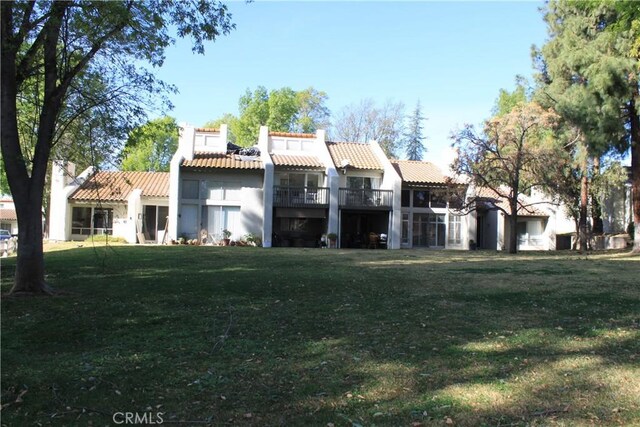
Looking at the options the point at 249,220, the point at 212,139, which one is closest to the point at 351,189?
the point at 249,220

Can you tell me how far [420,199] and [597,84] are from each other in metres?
14.3

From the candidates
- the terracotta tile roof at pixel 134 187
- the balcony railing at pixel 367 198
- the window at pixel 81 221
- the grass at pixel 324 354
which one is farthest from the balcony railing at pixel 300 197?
the grass at pixel 324 354

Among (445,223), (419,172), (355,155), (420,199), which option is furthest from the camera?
(419,172)

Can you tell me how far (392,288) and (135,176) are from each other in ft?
108

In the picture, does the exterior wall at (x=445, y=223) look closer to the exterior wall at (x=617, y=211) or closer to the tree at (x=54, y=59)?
the exterior wall at (x=617, y=211)

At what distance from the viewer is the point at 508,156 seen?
26172 millimetres

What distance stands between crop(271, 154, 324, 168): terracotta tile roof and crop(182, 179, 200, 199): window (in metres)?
5.20

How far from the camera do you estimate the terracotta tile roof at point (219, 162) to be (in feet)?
106

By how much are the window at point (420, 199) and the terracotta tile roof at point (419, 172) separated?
3.48ft

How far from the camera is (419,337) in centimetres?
673

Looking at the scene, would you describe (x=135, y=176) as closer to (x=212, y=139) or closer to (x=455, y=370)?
(x=212, y=139)

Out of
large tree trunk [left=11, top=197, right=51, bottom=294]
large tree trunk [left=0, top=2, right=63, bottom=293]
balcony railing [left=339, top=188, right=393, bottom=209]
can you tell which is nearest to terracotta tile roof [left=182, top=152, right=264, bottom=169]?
balcony railing [left=339, top=188, right=393, bottom=209]

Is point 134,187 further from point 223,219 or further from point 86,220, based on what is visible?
point 223,219

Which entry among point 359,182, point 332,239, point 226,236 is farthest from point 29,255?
point 359,182
